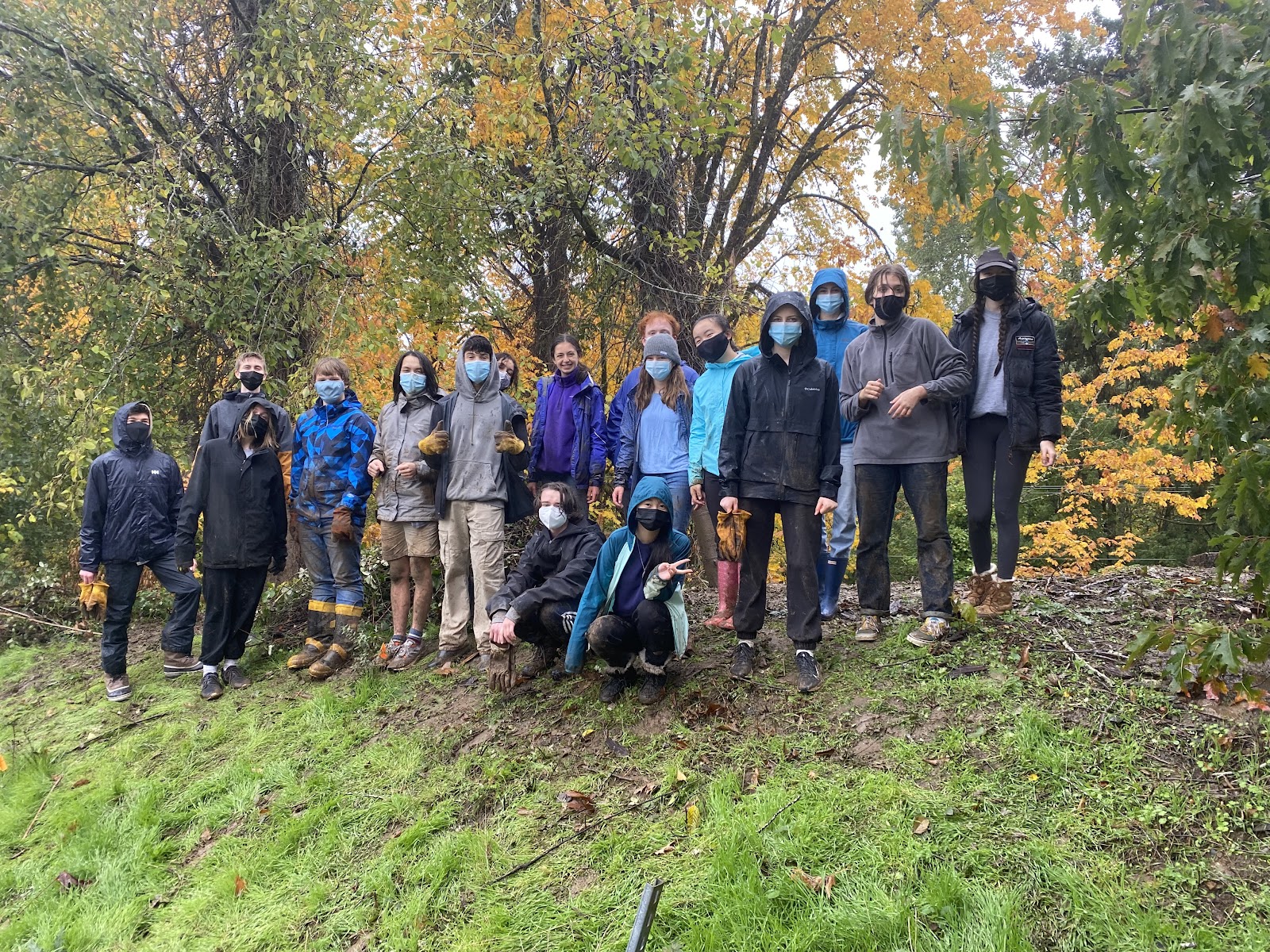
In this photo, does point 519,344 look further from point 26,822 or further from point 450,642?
point 26,822

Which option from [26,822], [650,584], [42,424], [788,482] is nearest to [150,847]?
[26,822]

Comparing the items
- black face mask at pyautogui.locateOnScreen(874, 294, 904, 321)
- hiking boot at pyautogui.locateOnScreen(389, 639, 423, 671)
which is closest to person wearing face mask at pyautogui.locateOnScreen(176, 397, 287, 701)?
hiking boot at pyautogui.locateOnScreen(389, 639, 423, 671)

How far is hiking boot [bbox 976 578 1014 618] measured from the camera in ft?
14.9

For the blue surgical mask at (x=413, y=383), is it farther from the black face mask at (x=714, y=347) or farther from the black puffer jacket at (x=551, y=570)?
the black face mask at (x=714, y=347)

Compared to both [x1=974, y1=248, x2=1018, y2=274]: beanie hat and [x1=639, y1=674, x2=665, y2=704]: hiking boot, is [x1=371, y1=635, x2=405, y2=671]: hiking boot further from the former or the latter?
[x1=974, y1=248, x2=1018, y2=274]: beanie hat

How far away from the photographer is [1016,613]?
4.62 metres

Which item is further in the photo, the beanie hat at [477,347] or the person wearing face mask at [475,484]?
the beanie hat at [477,347]

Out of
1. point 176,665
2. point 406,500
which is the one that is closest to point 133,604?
point 176,665

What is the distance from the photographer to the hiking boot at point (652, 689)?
4191 mm

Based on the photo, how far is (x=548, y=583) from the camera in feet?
15.1

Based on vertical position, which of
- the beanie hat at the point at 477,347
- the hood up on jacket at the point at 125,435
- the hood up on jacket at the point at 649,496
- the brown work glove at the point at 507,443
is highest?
the beanie hat at the point at 477,347

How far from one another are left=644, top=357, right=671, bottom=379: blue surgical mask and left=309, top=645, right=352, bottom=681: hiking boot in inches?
131

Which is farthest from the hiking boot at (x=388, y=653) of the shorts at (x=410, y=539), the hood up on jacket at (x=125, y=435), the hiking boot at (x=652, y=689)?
the hood up on jacket at (x=125, y=435)

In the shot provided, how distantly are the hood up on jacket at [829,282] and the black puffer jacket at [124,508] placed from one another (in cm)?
535
